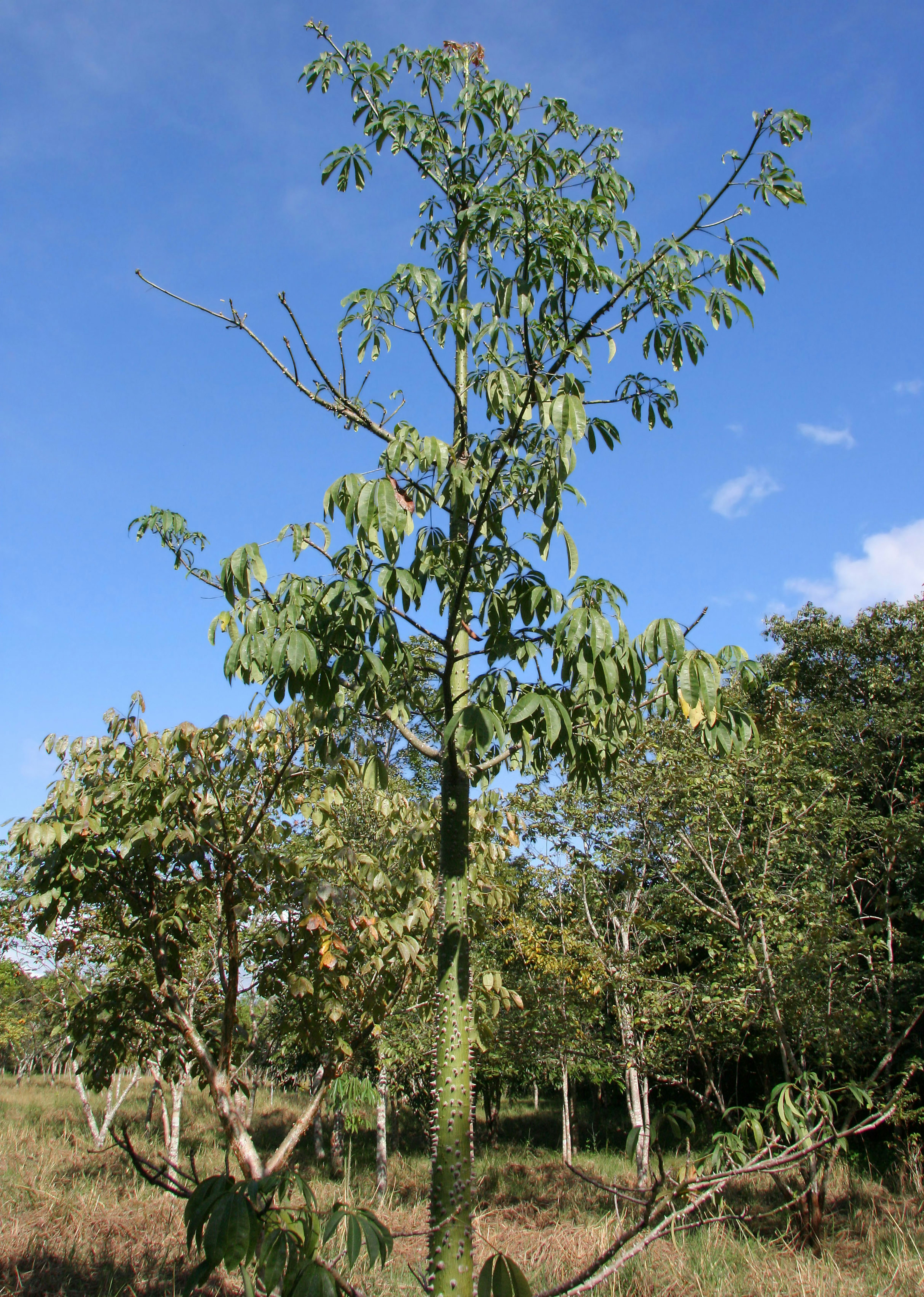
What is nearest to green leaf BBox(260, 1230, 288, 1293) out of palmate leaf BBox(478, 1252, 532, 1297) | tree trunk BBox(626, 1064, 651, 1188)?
palmate leaf BBox(478, 1252, 532, 1297)

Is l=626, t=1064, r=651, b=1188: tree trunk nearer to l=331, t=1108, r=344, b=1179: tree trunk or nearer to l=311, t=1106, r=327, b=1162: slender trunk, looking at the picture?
l=331, t=1108, r=344, b=1179: tree trunk

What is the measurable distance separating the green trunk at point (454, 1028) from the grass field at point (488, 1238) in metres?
0.28

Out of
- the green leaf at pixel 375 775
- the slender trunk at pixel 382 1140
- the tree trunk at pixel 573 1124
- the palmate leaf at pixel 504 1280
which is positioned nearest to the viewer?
the palmate leaf at pixel 504 1280

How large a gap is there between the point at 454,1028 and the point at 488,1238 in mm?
7310

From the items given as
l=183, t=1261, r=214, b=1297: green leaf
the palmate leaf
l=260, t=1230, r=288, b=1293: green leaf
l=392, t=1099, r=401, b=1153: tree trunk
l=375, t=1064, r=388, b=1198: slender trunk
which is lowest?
l=392, t=1099, r=401, b=1153: tree trunk

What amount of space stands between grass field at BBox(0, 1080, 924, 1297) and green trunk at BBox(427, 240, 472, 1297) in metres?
0.28

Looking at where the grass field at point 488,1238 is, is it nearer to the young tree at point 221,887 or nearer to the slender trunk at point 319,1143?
the young tree at point 221,887

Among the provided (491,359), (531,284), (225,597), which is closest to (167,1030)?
(225,597)

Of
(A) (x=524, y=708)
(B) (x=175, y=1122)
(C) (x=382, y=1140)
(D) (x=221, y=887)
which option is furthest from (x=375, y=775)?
(C) (x=382, y=1140)

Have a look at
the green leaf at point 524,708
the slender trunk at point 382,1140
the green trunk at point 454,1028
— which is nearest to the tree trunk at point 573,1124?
the slender trunk at point 382,1140

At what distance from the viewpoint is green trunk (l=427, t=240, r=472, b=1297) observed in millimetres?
2436

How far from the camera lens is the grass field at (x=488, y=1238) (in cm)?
567

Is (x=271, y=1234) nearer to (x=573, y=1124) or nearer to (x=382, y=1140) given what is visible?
(x=382, y=1140)

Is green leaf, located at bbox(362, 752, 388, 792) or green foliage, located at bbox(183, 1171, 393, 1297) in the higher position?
green leaf, located at bbox(362, 752, 388, 792)
